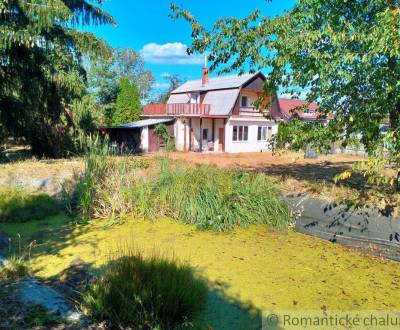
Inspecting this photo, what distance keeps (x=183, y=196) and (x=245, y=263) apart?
227 cm

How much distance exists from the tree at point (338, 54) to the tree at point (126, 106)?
2482 cm

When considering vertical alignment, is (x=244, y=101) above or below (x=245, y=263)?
above

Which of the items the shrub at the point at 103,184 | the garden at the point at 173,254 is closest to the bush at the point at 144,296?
the garden at the point at 173,254

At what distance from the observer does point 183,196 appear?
22.1 ft

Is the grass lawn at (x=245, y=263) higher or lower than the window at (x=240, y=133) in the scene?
lower

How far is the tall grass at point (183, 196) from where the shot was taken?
257 inches

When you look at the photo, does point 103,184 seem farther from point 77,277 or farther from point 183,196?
point 77,277

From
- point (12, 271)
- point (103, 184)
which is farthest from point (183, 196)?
point (12, 271)

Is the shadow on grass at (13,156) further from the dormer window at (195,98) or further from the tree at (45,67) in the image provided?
the dormer window at (195,98)

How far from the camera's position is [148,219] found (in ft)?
22.1

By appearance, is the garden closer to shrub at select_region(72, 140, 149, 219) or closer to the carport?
shrub at select_region(72, 140, 149, 219)

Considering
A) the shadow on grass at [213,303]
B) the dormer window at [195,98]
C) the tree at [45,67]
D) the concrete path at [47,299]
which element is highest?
the dormer window at [195,98]

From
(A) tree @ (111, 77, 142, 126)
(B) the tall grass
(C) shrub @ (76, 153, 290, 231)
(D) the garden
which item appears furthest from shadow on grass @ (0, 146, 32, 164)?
(A) tree @ (111, 77, 142, 126)

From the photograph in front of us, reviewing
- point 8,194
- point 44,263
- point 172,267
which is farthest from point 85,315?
point 8,194
